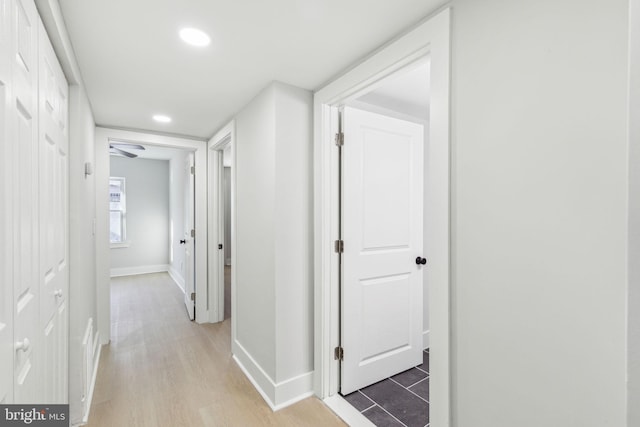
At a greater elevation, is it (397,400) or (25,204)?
(25,204)

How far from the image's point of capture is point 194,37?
1.55m

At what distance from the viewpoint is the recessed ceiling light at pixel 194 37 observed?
1.50m

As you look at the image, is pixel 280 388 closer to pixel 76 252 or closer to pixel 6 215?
pixel 76 252

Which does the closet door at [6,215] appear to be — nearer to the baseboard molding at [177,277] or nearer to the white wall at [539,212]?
the white wall at [539,212]

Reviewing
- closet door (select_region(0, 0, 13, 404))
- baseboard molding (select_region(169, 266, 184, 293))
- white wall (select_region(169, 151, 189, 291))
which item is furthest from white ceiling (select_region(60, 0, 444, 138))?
baseboard molding (select_region(169, 266, 184, 293))

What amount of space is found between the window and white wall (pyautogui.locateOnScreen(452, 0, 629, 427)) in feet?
21.2

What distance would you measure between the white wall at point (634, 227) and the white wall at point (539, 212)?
0.54m

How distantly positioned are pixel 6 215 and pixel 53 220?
72 cm

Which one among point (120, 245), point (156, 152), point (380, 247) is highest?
point (156, 152)

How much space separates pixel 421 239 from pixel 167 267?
5.65 m

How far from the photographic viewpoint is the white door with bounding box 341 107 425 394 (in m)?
2.13

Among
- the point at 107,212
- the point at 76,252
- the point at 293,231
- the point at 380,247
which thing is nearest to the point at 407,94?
the point at 380,247

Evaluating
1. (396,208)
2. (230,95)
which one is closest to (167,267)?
(230,95)

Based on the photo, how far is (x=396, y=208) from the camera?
2371 millimetres
